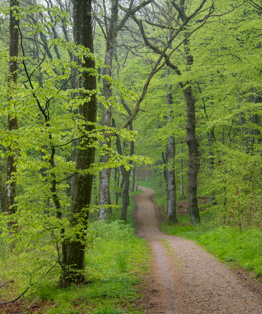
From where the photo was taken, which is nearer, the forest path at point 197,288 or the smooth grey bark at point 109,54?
the forest path at point 197,288

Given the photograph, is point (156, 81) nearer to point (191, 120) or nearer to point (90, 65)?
point (191, 120)

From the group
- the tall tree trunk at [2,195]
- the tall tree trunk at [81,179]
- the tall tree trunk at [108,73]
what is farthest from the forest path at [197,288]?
the tall tree trunk at [2,195]

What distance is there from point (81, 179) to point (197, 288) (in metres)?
3.47

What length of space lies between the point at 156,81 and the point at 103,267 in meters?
10.6

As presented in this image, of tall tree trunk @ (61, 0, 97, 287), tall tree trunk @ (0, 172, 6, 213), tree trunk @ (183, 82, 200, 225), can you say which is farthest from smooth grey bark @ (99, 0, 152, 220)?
tree trunk @ (183, 82, 200, 225)

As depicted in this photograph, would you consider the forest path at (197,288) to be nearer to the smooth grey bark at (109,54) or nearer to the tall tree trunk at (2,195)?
the smooth grey bark at (109,54)

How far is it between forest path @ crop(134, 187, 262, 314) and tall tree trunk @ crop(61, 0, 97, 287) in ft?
5.47

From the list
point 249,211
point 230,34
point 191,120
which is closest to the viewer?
point 249,211

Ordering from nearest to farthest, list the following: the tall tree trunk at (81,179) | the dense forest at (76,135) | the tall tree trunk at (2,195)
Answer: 1. the dense forest at (76,135)
2. the tall tree trunk at (81,179)
3. the tall tree trunk at (2,195)

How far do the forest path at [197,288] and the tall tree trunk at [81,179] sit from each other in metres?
1.67

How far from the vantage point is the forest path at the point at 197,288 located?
13.9 ft

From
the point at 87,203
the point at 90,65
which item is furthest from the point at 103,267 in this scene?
the point at 90,65

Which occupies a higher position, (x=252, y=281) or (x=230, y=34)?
(x=230, y=34)

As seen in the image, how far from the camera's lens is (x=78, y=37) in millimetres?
5359
